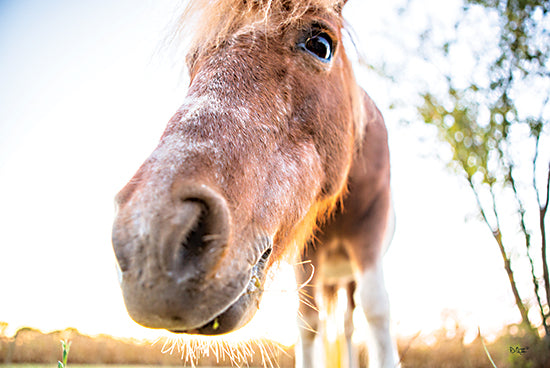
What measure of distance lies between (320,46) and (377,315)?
178 cm

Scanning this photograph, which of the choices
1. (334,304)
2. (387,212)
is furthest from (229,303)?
(334,304)

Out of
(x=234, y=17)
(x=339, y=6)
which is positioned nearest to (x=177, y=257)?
(x=234, y=17)

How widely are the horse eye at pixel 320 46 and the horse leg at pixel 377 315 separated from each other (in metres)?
1.55

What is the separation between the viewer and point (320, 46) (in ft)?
5.32

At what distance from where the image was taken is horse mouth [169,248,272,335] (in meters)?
0.89

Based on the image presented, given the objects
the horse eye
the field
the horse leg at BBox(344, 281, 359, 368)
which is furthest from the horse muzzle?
the horse leg at BBox(344, 281, 359, 368)

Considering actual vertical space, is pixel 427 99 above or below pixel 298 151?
above

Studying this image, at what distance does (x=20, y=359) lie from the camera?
5008 mm

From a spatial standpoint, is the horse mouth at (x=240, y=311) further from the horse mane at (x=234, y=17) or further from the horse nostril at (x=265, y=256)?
the horse mane at (x=234, y=17)

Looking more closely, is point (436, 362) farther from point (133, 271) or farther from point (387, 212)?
point (133, 271)

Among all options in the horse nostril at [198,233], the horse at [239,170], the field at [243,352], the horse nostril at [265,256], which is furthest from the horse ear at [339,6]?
the field at [243,352]

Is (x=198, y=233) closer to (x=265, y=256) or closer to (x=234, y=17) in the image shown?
(x=265, y=256)

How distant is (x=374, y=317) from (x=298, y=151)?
152 centimetres

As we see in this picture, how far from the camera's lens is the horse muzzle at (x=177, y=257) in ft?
2.35
